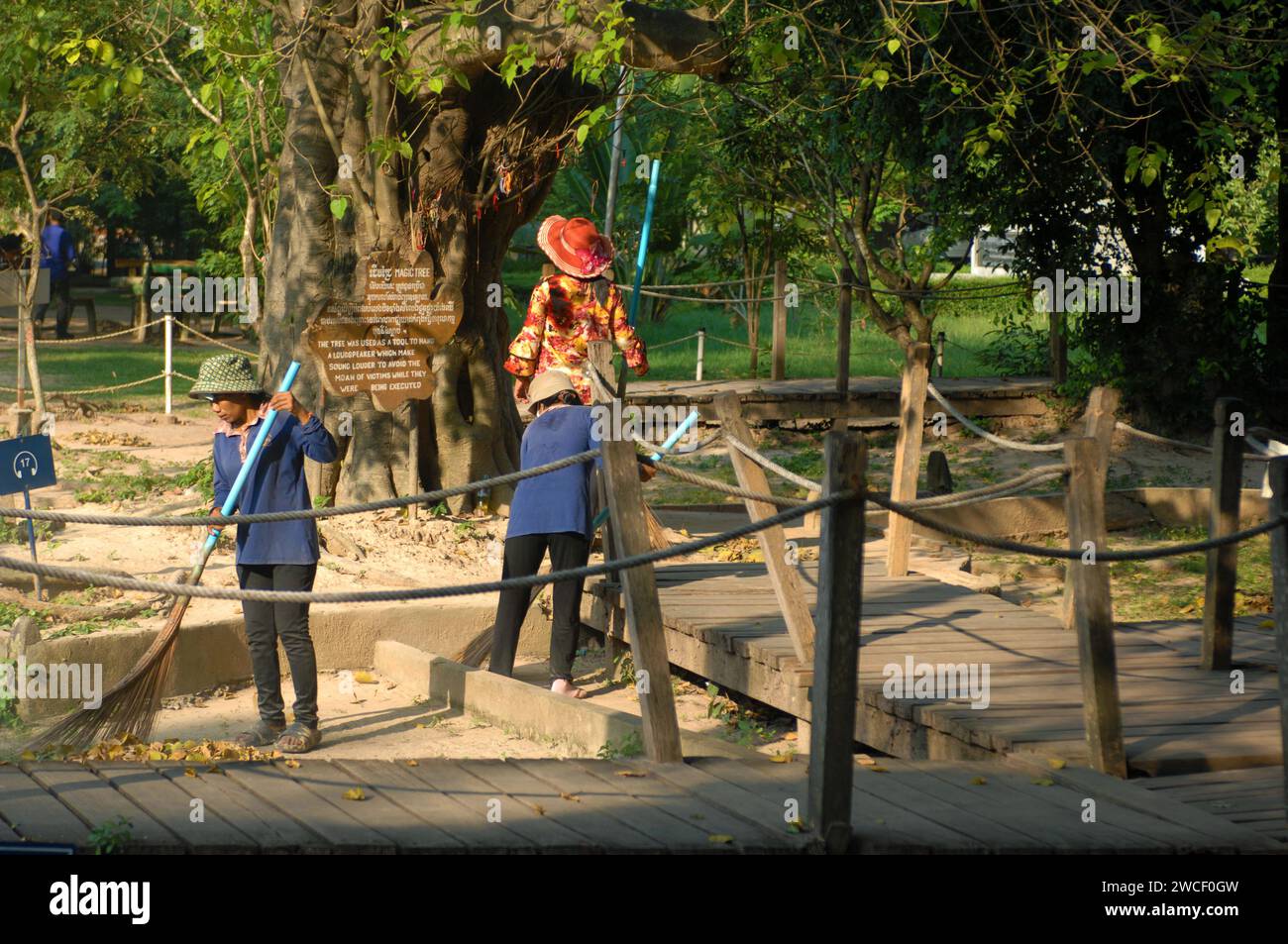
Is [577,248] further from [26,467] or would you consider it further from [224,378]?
[26,467]

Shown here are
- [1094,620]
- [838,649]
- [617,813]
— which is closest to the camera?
[838,649]

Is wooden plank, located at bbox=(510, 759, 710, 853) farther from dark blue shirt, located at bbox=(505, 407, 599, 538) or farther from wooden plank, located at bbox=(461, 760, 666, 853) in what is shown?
dark blue shirt, located at bbox=(505, 407, 599, 538)

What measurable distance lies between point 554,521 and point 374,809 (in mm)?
2923

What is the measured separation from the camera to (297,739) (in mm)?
6762

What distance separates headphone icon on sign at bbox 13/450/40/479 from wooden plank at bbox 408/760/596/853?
152 inches

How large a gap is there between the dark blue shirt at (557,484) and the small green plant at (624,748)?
1527mm

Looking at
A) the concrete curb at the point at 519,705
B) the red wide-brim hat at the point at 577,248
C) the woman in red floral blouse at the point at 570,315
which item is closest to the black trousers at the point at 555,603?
the concrete curb at the point at 519,705

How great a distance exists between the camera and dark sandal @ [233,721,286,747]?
688cm

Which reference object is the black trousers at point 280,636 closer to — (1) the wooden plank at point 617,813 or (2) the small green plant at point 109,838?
(1) the wooden plank at point 617,813

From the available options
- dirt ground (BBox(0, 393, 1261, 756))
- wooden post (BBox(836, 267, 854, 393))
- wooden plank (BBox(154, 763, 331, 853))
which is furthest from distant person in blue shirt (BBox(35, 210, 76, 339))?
wooden plank (BBox(154, 763, 331, 853))

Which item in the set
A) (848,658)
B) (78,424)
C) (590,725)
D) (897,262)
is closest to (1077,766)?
(848,658)

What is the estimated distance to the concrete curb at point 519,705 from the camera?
6.20 meters

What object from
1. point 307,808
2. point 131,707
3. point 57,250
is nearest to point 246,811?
point 307,808

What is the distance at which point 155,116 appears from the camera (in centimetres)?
1777
